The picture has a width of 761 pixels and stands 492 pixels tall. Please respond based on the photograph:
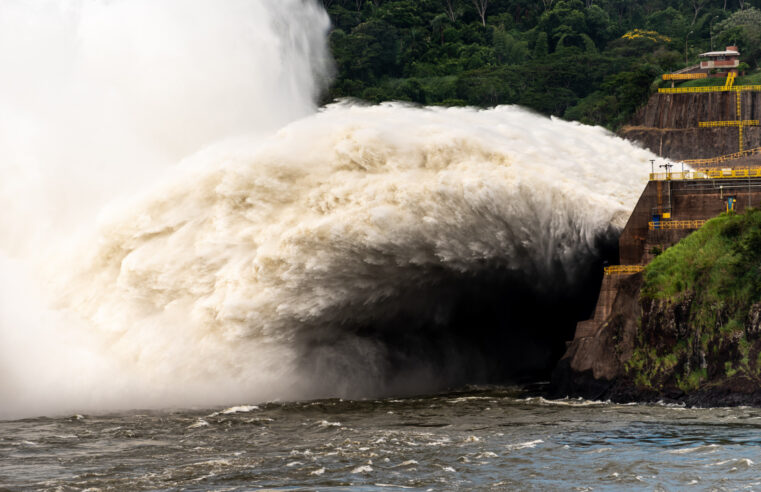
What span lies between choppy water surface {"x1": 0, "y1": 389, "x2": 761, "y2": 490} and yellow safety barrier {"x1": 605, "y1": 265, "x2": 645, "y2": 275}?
688 cm

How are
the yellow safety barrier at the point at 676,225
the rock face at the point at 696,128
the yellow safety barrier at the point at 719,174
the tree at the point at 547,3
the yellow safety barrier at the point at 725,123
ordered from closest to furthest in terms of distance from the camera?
the yellow safety barrier at the point at 676,225
the yellow safety barrier at the point at 719,174
the rock face at the point at 696,128
the yellow safety barrier at the point at 725,123
the tree at the point at 547,3

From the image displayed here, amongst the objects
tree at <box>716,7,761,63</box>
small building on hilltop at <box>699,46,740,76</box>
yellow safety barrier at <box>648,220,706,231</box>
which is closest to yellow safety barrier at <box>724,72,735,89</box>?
small building on hilltop at <box>699,46,740,76</box>

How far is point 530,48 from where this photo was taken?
161 meters

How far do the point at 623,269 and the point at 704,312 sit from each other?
5701 mm

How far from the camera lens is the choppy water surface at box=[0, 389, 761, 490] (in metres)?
35.4

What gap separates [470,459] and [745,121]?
89.7 metres

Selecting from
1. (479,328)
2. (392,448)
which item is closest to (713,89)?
(479,328)

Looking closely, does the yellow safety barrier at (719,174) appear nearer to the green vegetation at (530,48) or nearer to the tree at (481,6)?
the green vegetation at (530,48)

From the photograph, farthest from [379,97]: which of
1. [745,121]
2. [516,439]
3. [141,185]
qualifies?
[516,439]

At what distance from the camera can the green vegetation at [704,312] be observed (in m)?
49.6

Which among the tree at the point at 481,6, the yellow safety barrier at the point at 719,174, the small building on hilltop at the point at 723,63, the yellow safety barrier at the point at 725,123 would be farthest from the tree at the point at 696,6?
the yellow safety barrier at the point at 719,174

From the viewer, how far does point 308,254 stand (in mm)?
53438

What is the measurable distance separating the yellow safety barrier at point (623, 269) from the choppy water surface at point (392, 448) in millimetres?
6876

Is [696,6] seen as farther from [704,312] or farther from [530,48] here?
[704,312]
